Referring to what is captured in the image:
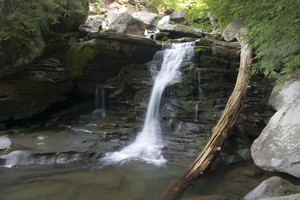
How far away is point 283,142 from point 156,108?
513 cm

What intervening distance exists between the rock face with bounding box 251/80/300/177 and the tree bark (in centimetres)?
83

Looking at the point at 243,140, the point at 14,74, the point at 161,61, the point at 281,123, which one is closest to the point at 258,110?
the point at 243,140

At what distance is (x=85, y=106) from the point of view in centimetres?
1244

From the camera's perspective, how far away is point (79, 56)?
38.2 ft

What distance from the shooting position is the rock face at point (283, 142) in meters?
5.90

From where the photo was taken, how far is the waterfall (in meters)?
8.51

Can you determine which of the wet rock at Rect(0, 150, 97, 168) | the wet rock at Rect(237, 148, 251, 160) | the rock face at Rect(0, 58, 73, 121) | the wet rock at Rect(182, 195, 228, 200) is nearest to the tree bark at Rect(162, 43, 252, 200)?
the wet rock at Rect(182, 195, 228, 200)

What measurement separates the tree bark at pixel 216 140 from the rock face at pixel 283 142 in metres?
0.83

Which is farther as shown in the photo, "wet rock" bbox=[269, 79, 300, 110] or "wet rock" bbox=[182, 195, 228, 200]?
"wet rock" bbox=[269, 79, 300, 110]

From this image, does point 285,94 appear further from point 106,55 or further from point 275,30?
point 106,55

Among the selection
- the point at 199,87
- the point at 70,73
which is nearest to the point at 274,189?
the point at 199,87

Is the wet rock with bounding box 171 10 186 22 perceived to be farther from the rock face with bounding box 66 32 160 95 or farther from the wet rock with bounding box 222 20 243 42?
the rock face with bounding box 66 32 160 95

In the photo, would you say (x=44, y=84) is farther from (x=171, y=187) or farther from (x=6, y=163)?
(x=171, y=187)

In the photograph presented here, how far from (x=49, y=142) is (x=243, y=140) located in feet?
18.9
